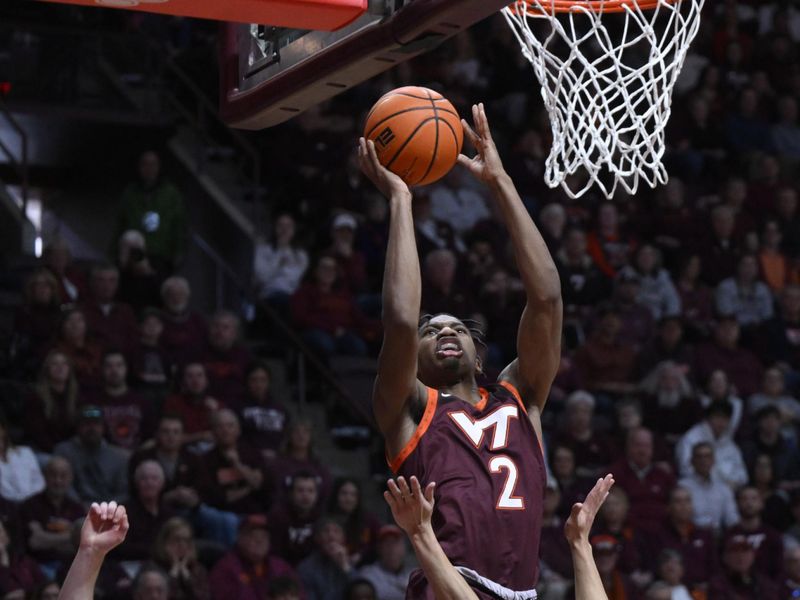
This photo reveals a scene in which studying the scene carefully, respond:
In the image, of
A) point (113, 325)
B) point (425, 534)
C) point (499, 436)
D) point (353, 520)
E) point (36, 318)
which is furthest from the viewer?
point (113, 325)

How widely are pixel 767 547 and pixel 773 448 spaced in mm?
1051

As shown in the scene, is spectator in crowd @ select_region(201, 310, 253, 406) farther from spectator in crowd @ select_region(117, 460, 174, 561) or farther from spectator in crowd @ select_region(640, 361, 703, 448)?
spectator in crowd @ select_region(640, 361, 703, 448)

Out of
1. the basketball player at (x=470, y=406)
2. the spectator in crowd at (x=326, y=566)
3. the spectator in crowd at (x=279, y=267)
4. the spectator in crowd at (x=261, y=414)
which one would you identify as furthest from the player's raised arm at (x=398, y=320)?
the spectator in crowd at (x=279, y=267)

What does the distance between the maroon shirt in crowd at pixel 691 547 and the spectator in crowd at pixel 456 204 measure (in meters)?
3.10

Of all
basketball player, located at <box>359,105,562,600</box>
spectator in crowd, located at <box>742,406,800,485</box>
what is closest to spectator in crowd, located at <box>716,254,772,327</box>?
spectator in crowd, located at <box>742,406,800,485</box>

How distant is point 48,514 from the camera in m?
8.37

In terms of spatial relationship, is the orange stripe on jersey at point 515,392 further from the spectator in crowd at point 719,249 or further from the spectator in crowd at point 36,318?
the spectator in crowd at point 719,249

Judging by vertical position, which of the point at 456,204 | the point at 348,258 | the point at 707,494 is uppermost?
the point at 456,204

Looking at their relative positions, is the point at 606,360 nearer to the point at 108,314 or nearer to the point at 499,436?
the point at 108,314

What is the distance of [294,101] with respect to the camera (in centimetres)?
527

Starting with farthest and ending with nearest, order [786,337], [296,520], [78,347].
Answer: [786,337] < [78,347] < [296,520]

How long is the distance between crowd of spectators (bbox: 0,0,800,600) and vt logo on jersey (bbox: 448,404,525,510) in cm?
328

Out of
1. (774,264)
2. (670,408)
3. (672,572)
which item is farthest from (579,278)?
(672,572)

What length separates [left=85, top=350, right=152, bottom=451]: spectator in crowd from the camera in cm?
910
